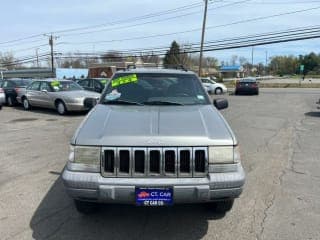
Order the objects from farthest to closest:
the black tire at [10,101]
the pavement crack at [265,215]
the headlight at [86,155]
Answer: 1. the black tire at [10,101]
2. the pavement crack at [265,215]
3. the headlight at [86,155]

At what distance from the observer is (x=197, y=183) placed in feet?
11.5

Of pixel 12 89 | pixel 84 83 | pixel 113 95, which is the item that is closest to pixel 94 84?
pixel 84 83

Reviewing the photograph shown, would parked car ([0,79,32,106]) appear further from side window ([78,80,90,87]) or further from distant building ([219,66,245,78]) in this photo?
distant building ([219,66,245,78])

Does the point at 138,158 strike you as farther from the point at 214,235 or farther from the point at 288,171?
the point at 288,171

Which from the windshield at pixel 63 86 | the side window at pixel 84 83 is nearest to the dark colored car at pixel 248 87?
the side window at pixel 84 83

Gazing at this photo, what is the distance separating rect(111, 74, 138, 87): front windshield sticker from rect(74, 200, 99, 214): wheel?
6.32ft

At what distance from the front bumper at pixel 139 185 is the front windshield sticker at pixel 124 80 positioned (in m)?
2.10

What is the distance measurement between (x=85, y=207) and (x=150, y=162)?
3.69 feet

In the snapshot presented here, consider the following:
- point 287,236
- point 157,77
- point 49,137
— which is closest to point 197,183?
point 287,236

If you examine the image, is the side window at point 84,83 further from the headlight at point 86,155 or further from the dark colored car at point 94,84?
the headlight at point 86,155

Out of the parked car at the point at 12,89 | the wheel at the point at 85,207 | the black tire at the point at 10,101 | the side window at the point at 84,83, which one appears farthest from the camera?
the side window at the point at 84,83

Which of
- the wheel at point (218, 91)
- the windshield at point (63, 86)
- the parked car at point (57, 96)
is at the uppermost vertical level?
the windshield at point (63, 86)

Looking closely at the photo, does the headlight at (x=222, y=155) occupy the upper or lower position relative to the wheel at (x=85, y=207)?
upper

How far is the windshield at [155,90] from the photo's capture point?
5.04 m
